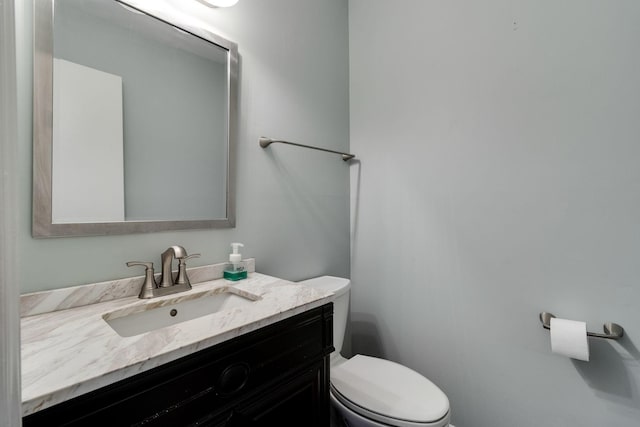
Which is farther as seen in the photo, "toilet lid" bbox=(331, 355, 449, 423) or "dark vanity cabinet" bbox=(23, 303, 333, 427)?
"toilet lid" bbox=(331, 355, 449, 423)

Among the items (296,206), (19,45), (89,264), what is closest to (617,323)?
(296,206)

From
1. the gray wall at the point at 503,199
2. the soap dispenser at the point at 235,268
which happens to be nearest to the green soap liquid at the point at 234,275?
the soap dispenser at the point at 235,268

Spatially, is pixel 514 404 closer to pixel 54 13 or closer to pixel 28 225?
pixel 28 225

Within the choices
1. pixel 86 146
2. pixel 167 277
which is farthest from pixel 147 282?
pixel 86 146

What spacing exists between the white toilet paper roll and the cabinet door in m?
0.82

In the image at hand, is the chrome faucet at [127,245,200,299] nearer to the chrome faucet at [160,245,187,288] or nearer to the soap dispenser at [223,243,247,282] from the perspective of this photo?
the chrome faucet at [160,245,187,288]

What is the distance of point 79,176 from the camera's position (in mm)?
829

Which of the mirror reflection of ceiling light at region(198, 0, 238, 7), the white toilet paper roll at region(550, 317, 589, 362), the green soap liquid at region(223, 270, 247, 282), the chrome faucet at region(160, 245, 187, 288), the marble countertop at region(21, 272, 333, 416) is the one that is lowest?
the white toilet paper roll at region(550, 317, 589, 362)

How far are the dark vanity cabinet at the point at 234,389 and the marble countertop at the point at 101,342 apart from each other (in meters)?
0.03

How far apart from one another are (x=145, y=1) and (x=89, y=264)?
0.88 m

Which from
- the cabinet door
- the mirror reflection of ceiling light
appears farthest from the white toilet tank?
the mirror reflection of ceiling light

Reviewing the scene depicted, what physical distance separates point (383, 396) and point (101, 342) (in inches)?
36.4

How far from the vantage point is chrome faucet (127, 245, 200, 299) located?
880 mm

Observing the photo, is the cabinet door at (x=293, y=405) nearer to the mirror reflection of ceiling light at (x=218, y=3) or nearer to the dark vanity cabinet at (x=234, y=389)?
the dark vanity cabinet at (x=234, y=389)
